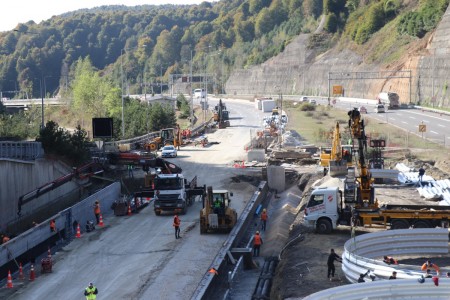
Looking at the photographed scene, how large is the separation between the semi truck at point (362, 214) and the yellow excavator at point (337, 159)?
41.2 feet

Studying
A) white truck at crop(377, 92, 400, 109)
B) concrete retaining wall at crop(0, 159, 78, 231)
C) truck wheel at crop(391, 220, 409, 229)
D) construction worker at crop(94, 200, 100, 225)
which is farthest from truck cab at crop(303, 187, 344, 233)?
white truck at crop(377, 92, 400, 109)

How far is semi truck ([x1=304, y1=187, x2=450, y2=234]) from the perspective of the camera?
30.2 meters

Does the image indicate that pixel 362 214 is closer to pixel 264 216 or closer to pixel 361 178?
pixel 361 178

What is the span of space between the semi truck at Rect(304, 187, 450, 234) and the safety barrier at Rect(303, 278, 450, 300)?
1084 cm

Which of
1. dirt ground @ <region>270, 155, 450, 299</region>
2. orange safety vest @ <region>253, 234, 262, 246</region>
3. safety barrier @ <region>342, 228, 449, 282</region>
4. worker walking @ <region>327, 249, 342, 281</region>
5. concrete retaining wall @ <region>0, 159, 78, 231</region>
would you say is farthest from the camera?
concrete retaining wall @ <region>0, 159, 78, 231</region>

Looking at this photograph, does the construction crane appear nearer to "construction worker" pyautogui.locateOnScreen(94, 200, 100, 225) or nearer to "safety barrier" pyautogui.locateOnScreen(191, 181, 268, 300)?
"safety barrier" pyautogui.locateOnScreen(191, 181, 268, 300)

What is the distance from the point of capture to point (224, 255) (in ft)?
95.6

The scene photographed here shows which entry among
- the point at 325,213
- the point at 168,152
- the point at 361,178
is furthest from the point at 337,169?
Answer: the point at 168,152

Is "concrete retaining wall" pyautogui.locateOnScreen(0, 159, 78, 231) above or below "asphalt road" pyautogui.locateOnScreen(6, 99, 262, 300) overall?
above

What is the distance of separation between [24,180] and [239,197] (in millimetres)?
11860

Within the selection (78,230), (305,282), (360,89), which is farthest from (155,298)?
(360,89)

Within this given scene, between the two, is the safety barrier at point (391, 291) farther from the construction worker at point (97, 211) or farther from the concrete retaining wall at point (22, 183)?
the concrete retaining wall at point (22, 183)

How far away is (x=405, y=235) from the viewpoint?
26969 millimetres

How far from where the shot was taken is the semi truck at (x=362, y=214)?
3025 centimetres
